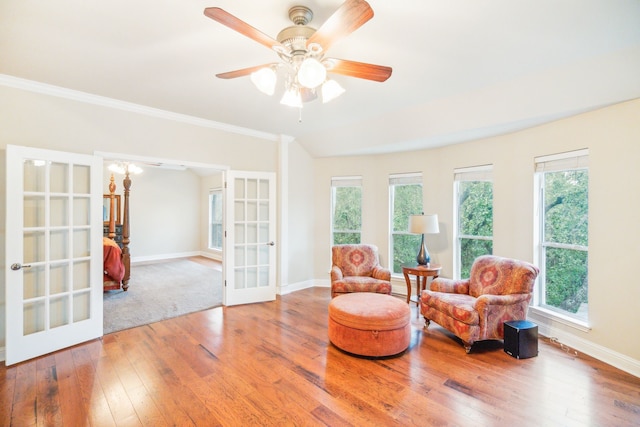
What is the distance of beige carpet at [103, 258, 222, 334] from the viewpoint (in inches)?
151

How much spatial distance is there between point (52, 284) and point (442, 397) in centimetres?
379

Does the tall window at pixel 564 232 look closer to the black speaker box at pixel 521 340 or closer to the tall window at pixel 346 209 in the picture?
the black speaker box at pixel 521 340

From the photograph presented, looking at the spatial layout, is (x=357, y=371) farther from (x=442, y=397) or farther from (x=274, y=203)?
(x=274, y=203)

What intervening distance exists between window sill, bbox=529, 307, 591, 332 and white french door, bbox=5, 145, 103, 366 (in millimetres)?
5006

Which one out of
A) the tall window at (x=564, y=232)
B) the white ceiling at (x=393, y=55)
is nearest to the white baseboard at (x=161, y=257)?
the white ceiling at (x=393, y=55)

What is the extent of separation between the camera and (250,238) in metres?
4.51

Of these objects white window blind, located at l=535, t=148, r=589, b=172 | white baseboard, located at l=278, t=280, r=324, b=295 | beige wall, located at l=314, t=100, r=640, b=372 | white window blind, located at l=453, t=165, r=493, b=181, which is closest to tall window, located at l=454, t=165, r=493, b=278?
white window blind, located at l=453, t=165, r=493, b=181

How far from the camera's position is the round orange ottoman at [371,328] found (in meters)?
2.75

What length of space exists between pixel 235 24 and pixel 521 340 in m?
3.44

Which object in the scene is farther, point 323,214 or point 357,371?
point 323,214

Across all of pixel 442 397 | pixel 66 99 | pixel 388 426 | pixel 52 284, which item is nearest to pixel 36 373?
pixel 52 284

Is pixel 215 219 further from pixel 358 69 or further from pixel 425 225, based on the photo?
pixel 358 69

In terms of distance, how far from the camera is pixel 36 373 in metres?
2.51

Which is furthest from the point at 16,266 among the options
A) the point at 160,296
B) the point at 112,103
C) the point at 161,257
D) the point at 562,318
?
the point at 161,257
